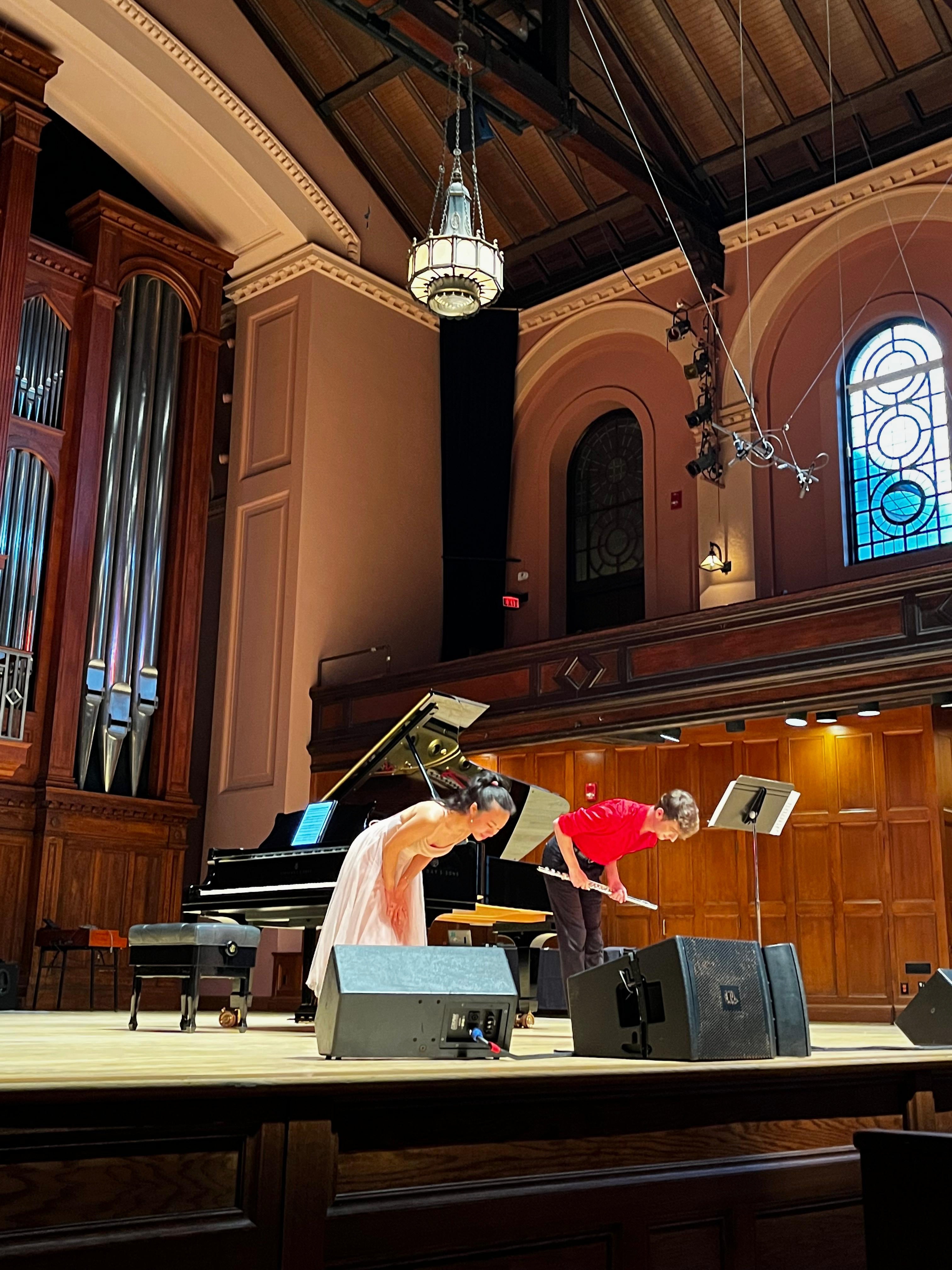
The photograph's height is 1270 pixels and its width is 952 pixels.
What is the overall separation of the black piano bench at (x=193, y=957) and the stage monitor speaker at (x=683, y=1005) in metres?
2.84

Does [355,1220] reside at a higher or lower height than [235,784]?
lower

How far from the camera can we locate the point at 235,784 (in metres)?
11.5

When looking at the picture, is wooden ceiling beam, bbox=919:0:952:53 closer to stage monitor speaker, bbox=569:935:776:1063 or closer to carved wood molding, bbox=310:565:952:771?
carved wood molding, bbox=310:565:952:771

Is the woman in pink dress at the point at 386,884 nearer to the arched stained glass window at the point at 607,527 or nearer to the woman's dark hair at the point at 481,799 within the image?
the woman's dark hair at the point at 481,799

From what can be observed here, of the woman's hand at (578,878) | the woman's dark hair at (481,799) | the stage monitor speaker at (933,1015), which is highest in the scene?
the woman's dark hair at (481,799)

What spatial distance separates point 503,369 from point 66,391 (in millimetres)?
4109

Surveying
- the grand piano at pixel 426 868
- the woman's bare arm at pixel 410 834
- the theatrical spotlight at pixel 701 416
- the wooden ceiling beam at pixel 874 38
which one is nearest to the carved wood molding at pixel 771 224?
the wooden ceiling beam at pixel 874 38

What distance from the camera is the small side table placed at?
8969 mm

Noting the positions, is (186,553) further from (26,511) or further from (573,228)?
(573,228)

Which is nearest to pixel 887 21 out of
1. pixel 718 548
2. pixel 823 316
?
pixel 823 316

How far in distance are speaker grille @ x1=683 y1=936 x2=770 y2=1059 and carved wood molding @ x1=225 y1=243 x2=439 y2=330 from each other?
8.97 meters

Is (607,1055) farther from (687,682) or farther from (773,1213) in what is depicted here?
(687,682)

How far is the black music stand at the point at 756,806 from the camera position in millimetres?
6023

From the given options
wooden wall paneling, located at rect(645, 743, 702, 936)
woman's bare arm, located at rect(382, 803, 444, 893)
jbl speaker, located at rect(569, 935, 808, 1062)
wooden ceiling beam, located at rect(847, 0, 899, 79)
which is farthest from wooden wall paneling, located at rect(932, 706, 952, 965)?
jbl speaker, located at rect(569, 935, 808, 1062)
